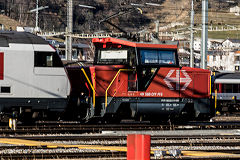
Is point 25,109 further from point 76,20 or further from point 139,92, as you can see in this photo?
point 76,20

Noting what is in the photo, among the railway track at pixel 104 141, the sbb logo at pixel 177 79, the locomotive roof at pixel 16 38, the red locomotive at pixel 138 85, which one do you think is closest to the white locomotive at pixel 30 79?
the locomotive roof at pixel 16 38

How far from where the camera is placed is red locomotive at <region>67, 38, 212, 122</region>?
73.9 ft

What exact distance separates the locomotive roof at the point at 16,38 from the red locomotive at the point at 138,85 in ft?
7.84

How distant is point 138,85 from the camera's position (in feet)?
75.2

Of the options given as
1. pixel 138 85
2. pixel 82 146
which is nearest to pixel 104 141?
pixel 82 146

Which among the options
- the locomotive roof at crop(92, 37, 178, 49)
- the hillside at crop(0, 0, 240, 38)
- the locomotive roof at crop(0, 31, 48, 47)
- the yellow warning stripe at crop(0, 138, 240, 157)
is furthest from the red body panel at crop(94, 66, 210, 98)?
the hillside at crop(0, 0, 240, 38)

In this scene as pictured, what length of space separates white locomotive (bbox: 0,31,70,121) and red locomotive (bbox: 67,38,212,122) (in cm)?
154

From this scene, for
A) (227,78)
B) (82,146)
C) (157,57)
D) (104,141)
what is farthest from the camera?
(227,78)

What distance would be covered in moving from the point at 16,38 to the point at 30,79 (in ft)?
5.53

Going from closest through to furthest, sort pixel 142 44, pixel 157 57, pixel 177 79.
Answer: pixel 142 44
pixel 157 57
pixel 177 79

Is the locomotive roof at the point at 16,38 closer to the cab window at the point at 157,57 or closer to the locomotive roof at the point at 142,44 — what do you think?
the locomotive roof at the point at 142,44

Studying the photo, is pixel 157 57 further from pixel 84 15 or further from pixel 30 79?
pixel 84 15

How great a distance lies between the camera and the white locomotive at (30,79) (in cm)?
2039

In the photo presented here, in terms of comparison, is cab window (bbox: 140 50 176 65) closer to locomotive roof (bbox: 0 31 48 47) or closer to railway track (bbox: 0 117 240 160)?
railway track (bbox: 0 117 240 160)
